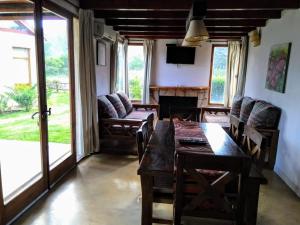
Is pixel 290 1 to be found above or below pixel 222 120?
above

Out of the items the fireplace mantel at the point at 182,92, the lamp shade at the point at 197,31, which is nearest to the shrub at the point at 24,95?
the lamp shade at the point at 197,31

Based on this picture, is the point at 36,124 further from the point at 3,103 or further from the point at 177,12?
the point at 177,12

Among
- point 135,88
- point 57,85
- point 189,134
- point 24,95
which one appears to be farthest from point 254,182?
point 135,88

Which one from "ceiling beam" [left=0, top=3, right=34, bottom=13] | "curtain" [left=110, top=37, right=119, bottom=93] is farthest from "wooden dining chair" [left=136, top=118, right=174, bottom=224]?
"curtain" [left=110, top=37, right=119, bottom=93]

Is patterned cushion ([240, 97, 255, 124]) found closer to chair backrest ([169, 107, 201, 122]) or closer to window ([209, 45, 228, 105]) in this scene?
chair backrest ([169, 107, 201, 122])

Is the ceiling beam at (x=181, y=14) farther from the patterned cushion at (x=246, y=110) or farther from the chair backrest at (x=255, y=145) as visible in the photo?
the chair backrest at (x=255, y=145)

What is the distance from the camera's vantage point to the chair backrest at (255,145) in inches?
74.8

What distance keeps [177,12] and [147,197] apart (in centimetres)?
308

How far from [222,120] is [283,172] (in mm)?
1884

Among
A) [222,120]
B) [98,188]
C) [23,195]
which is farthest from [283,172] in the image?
[23,195]

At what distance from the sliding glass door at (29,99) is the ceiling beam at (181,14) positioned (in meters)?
0.99

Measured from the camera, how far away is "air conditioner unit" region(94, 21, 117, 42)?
3977 millimetres

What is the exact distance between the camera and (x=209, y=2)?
3205 millimetres

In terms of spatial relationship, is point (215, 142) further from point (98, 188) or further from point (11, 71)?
point (11, 71)
